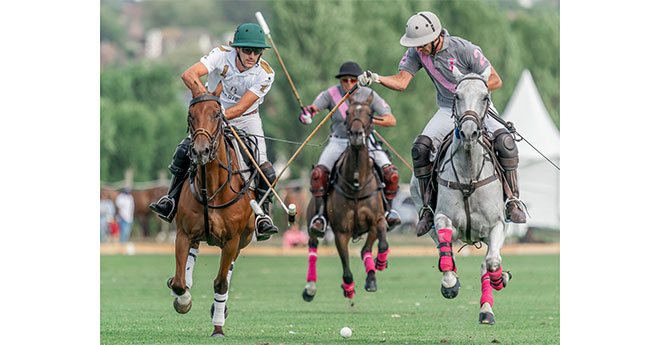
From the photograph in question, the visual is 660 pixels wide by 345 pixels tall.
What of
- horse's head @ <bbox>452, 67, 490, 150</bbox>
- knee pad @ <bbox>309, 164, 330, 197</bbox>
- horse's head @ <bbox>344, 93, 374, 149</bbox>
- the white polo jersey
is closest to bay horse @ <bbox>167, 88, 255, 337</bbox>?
the white polo jersey

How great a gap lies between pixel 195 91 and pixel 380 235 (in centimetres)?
526

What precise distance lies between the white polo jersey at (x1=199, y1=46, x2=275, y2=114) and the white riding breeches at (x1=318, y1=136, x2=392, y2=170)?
355 centimetres

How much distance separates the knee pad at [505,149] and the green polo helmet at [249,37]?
3.04 metres

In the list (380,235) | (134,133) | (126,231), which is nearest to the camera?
(380,235)

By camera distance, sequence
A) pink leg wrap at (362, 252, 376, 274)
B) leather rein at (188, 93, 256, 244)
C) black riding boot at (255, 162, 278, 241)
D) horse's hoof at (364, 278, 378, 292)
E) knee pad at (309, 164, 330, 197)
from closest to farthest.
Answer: leather rein at (188, 93, 256, 244)
black riding boot at (255, 162, 278, 241)
horse's hoof at (364, 278, 378, 292)
pink leg wrap at (362, 252, 376, 274)
knee pad at (309, 164, 330, 197)

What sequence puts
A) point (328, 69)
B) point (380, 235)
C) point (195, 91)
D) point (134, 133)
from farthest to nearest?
point (134, 133) → point (328, 69) → point (380, 235) → point (195, 91)

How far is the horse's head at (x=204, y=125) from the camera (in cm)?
1142

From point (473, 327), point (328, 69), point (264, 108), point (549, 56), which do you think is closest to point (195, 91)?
point (473, 327)

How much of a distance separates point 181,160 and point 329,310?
15.2ft

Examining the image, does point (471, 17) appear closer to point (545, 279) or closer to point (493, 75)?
point (545, 279)

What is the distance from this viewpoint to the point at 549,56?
57156mm

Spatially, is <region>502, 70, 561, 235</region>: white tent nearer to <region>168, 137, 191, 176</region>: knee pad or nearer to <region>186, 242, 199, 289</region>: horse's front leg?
<region>186, 242, 199, 289</region>: horse's front leg

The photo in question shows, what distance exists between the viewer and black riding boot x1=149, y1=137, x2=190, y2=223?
508 inches

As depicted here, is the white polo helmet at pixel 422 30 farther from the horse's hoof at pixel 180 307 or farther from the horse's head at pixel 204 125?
the horse's hoof at pixel 180 307
